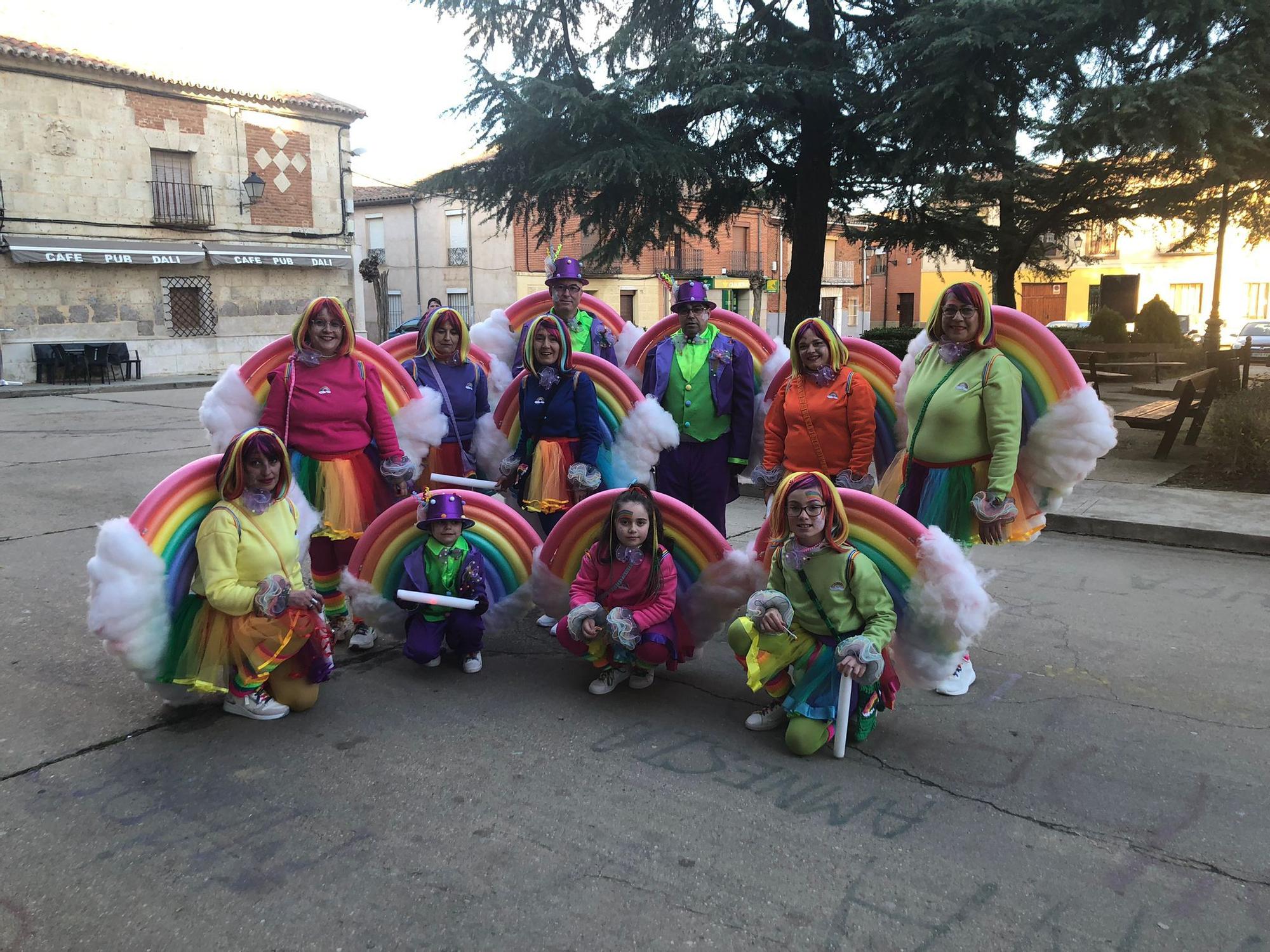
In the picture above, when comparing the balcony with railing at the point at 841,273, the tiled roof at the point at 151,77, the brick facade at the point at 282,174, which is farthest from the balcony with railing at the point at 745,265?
the brick facade at the point at 282,174

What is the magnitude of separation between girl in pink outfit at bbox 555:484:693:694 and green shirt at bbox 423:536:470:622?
565 mm

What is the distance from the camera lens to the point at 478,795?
11.6 feet

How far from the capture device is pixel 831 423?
4.79m

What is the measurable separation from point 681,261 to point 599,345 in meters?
39.8

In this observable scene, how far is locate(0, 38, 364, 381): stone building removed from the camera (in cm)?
2283

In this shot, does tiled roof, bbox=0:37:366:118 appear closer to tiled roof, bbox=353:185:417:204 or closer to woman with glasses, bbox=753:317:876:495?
tiled roof, bbox=353:185:417:204

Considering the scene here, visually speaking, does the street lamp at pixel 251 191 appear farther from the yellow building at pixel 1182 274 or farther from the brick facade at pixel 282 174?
the yellow building at pixel 1182 274

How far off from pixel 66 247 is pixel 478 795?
24.6 meters

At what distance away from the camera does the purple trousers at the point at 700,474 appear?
224 inches

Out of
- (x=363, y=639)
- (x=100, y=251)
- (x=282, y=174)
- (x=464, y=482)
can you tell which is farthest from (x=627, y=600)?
(x=282, y=174)

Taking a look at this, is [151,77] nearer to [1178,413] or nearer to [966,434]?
[1178,413]

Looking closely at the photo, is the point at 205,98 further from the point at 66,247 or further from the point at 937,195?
the point at 937,195

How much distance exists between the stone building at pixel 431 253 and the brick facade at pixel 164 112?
13.6 meters

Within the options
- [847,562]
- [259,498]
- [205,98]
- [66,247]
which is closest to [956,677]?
[847,562]
